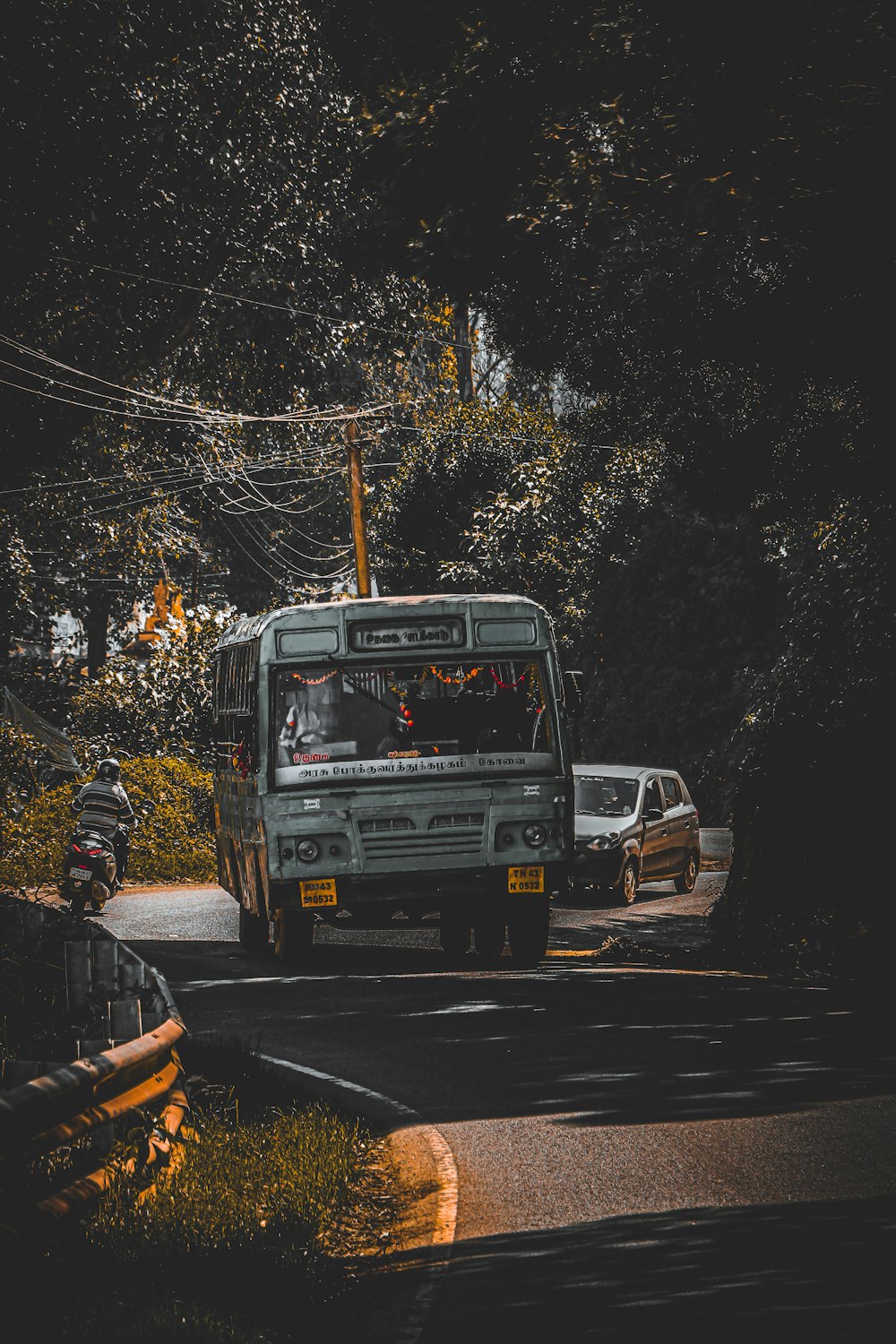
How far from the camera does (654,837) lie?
23750mm

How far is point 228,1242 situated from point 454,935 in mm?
11134

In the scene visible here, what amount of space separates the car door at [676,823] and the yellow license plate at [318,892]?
9930 millimetres

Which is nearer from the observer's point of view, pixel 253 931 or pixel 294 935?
pixel 294 935

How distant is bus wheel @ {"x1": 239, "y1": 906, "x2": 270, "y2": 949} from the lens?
17.5m

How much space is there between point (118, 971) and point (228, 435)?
25.9 m

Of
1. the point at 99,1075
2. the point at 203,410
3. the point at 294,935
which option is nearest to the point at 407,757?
the point at 294,935

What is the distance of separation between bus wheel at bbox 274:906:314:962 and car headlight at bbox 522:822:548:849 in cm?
249

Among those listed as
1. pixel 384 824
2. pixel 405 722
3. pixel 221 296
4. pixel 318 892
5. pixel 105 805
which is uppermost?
pixel 221 296

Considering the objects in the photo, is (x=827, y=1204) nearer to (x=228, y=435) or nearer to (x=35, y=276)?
(x=35, y=276)

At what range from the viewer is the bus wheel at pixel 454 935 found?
17.3 meters

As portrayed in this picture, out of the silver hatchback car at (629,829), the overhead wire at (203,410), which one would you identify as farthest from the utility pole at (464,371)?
the silver hatchback car at (629,829)

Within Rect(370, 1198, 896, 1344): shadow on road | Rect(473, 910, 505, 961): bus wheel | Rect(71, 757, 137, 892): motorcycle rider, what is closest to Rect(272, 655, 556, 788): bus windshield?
Rect(473, 910, 505, 961): bus wheel

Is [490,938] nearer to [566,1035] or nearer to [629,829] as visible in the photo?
[566,1035]

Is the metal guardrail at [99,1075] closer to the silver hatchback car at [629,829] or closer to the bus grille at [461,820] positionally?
the bus grille at [461,820]
